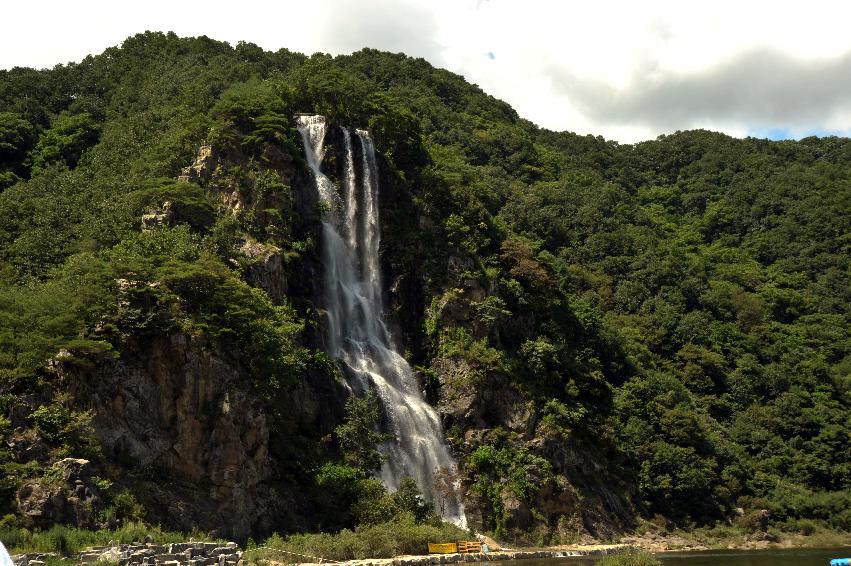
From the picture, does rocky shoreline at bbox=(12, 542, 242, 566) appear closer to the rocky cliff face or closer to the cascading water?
the rocky cliff face

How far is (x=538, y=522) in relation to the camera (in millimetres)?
43844

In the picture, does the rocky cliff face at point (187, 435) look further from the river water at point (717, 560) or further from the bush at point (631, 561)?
the bush at point (631, 561)

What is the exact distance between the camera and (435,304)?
50469 millimetres

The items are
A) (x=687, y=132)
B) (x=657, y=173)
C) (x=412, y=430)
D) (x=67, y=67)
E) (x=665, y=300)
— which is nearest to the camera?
(x=412, y=430)

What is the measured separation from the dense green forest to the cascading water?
1.34 m

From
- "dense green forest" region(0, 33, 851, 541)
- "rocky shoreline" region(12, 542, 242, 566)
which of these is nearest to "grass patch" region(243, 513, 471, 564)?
"rocky shoreline" region(12, 542, 242, 566)

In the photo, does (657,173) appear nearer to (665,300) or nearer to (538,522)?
(665,300)

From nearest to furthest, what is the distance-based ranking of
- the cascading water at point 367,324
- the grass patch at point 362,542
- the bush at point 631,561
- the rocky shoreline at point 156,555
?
the rocky shoreline at point 156,555
the bush at point 631,561
the grass patch at point 362,542
the cascading water at point 367,324

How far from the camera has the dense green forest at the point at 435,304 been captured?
34094 mm

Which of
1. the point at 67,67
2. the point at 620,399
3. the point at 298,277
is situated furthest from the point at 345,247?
the point at 67,67

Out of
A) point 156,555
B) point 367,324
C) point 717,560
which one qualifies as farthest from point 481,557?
point 367,324

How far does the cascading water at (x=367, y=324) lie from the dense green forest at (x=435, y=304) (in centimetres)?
134

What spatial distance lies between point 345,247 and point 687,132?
92.9 meters

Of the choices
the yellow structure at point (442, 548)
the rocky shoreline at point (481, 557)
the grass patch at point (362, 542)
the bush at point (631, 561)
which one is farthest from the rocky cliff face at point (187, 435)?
the bush at point (631, 561)
